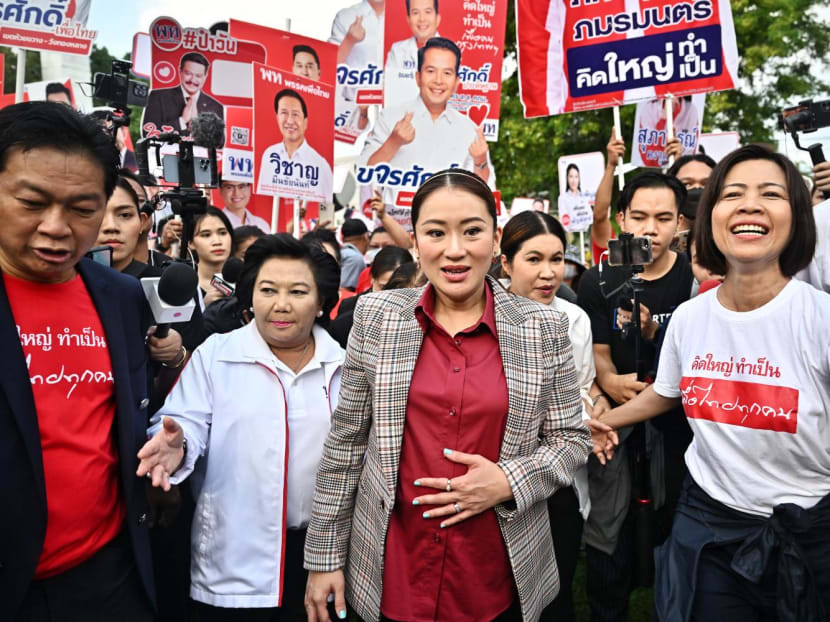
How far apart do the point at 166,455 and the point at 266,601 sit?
753 millimetres

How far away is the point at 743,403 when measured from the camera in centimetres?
203

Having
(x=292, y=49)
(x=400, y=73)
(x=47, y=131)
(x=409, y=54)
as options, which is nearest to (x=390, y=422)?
(x=47, y=131)

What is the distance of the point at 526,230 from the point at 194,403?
67.4 inches

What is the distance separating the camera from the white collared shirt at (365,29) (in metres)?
8.55

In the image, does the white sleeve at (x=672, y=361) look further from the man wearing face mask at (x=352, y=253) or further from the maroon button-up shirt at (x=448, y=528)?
the man wearing face mask at (x=352, y=253)

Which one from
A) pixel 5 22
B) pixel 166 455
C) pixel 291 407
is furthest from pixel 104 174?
pixel 5 22

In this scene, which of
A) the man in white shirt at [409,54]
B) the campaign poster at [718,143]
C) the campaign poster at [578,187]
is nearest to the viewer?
the man in white shirt at [409,54]

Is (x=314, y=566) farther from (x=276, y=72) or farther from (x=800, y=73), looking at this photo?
(x=800, y=73)

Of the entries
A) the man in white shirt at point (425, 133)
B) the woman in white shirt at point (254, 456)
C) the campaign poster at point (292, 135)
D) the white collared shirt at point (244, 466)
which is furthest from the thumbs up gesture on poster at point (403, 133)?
the white collared shirt at point (244, 466)

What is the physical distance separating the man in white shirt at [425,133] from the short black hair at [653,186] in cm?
269

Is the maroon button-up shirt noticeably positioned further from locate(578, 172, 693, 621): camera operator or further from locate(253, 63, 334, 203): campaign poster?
locate(253, 63, 334, 203): campaign poster

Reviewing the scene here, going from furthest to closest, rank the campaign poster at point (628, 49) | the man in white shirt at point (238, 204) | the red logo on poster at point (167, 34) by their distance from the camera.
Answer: the man in white shirt at point (238, 204), the red logo on poster at point (167, 34), the campaign poster at point (628, 49)

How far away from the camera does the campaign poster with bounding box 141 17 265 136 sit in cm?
680

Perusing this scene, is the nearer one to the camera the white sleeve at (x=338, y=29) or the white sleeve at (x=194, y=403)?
the white sleeve at (x=194, y=403)
